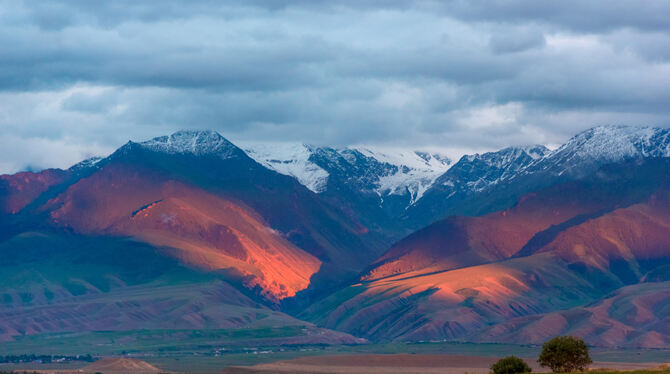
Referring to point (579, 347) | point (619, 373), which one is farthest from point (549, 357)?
point (619, 373)

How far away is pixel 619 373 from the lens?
141 m

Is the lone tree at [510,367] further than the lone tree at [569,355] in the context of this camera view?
No

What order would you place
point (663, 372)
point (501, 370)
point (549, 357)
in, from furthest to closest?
point (549, 357)
point (501, 370)
point (663, 372)

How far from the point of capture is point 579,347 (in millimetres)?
172750

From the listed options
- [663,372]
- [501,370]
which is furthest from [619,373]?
[501,370]

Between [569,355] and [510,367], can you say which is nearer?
[510,367]

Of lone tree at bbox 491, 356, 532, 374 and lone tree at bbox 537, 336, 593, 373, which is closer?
lone tree at bbox 491, 356, 532, 374

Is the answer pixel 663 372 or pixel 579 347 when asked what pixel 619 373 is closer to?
pixel 663 372

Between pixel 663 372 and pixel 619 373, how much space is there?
4.90 m

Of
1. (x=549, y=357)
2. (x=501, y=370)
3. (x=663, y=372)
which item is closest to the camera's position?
(x=663, y=372)

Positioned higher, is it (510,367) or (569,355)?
(569,355)

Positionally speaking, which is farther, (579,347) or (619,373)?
(579,347)

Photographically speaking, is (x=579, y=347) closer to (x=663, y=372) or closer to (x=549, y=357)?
(x=549, y=357)

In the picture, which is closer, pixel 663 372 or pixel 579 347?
pixel 663 372
